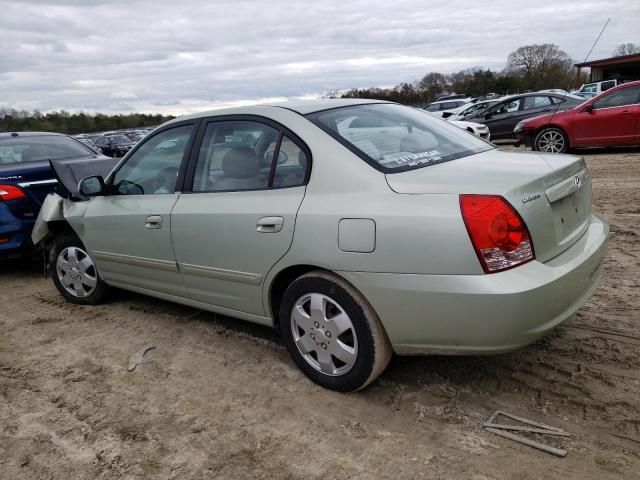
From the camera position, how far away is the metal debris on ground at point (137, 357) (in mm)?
3596

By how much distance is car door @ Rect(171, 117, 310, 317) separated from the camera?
122 inches

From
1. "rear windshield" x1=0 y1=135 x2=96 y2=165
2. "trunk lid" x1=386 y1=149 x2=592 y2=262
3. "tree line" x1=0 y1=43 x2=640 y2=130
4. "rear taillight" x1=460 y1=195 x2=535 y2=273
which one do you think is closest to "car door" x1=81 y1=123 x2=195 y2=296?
"trunk lid" x1=386 y1=149 x2=592 y2=262

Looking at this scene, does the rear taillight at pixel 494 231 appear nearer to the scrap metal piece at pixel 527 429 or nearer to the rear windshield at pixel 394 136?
the rear windshield at pixel 394 136

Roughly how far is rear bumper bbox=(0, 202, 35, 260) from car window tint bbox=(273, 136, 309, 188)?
3.66 metres

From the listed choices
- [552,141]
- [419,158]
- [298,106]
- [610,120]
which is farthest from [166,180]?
[610,120]

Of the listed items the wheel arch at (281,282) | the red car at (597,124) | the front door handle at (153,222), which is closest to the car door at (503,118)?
the red car at (597,124)

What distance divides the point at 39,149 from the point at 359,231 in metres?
5.25

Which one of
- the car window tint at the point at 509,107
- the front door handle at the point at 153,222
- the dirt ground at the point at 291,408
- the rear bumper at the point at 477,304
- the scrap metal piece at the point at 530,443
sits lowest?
the scrap metal piece at the point at 530,443

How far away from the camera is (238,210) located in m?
3.26

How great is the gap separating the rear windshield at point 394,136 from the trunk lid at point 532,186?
0.14m

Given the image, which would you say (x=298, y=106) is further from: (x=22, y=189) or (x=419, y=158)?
(x=22, y=189)

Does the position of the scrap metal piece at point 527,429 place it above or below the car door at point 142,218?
below

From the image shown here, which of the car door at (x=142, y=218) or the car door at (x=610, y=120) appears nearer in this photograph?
the car door at (x=142, y=218)

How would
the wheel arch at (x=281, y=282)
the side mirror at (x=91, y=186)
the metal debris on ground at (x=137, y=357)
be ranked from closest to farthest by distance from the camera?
the wheel arch at (x=281, y=282), the metal debris on ground at (x=137, y=357), the side mirror at (x=91, y=186)
